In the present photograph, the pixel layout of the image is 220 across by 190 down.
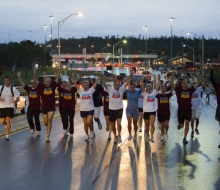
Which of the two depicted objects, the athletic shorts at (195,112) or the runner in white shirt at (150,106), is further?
the athletic shorts at (195,112)

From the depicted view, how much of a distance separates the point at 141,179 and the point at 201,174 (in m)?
1.31

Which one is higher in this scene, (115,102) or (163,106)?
(115,102)

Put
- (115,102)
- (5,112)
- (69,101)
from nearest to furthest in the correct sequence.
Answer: (115,102) → (5,112) → (69,101)

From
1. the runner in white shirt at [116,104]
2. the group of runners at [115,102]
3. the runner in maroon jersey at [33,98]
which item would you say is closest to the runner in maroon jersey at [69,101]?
the group of runners at [115,102]

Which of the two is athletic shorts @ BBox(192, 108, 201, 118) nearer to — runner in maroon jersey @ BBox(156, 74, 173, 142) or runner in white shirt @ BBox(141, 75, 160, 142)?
runner in maroon jersey @ BBox(156, 74, 173, 142)

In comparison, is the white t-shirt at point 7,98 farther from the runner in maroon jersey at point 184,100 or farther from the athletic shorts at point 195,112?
the athletic shorts at point 195,112

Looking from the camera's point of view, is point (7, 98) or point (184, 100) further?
point (7, 98)

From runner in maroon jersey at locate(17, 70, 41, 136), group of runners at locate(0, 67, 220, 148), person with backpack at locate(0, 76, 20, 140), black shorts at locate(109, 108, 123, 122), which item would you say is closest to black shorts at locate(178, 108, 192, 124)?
group of runners at locate(0, 67, 220, 148)

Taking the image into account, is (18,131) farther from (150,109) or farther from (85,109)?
(150,109)

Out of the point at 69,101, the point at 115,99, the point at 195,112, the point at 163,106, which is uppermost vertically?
the point at 115,99

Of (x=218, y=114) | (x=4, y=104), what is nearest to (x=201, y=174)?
(x=218, y=114)

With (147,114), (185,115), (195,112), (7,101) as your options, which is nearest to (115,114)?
(147,114)

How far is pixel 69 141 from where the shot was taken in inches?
550

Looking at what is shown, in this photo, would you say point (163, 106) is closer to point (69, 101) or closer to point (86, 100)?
point (86, 100)
